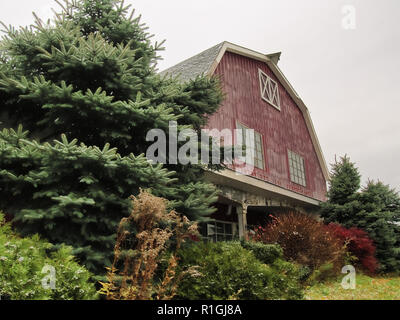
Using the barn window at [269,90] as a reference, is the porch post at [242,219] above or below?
below

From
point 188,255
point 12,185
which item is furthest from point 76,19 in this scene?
point 188,255

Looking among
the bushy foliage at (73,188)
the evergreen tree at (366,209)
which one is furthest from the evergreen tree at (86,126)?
the evergreen tree at (366,209)

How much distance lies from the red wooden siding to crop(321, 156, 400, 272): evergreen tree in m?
1.60

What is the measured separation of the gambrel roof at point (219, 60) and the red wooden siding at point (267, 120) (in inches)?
9.2

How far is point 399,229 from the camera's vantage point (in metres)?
14.9

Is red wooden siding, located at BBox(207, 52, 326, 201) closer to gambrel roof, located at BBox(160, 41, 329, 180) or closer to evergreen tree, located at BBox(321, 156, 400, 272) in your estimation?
gambrel roof, located at BBox(160, 41, 329, 180)

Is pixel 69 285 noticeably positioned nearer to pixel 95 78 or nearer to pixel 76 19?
pixel 95 78

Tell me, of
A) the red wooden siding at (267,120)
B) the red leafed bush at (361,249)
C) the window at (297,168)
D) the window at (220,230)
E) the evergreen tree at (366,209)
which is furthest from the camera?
the window at (297,168)

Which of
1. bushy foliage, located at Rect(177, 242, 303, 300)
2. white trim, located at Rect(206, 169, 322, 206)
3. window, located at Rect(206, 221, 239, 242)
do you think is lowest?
bushy foliage, located at Rect(177, 242, 303, 300)

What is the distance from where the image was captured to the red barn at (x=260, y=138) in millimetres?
11180

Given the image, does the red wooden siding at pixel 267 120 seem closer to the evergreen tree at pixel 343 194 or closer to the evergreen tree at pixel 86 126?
the evergreen tree at pixel 343 194

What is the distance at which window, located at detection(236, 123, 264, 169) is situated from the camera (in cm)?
1220

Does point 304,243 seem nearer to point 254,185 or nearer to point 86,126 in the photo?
point 254,185

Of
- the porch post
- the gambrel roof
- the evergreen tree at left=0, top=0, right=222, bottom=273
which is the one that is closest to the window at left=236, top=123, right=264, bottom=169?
the porch post
